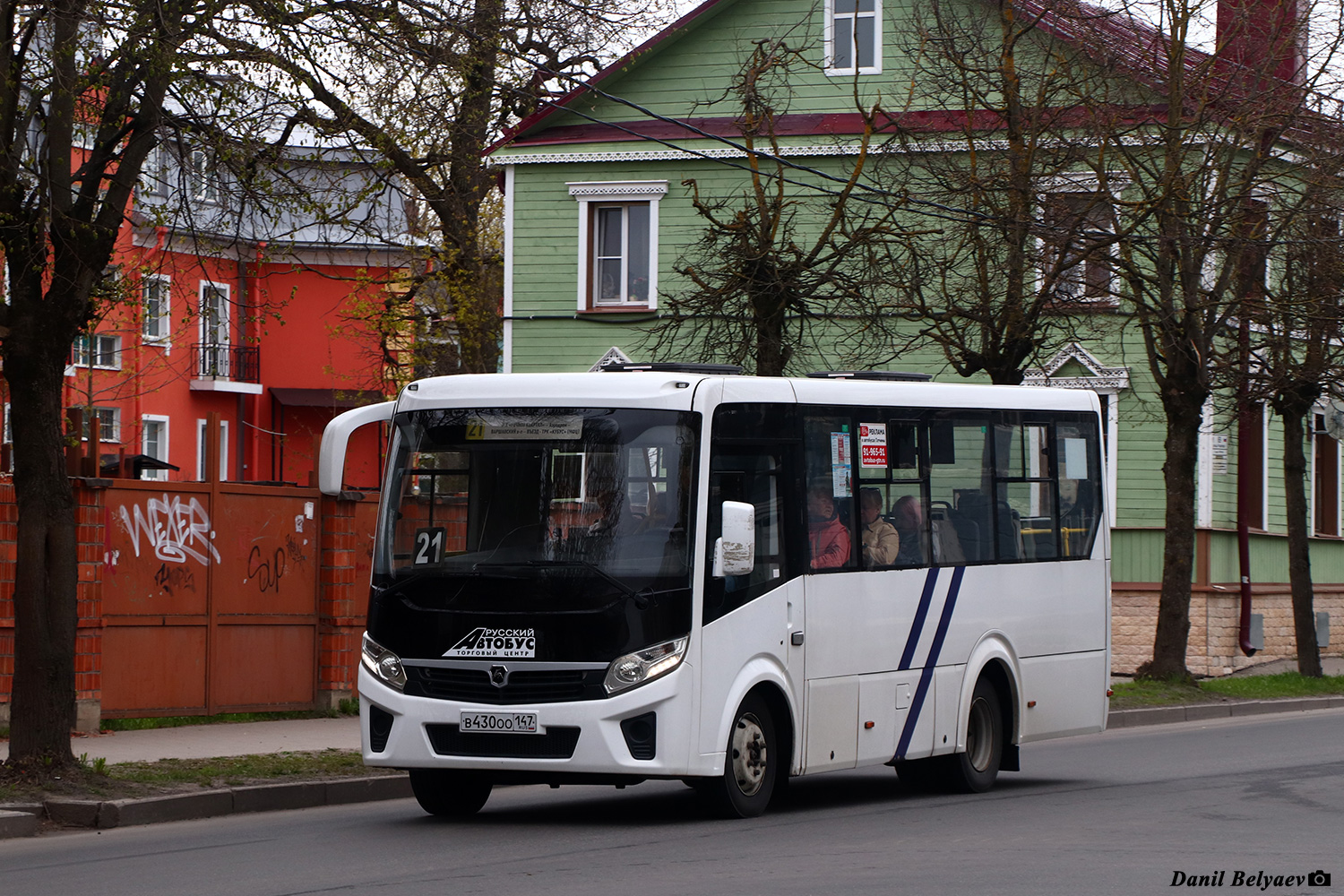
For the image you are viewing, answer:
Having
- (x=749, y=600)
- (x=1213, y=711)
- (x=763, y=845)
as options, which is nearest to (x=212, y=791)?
(x=749, y=600)

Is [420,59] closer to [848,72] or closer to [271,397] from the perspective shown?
[848,72]

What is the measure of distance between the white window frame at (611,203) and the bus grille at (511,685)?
70.7ft

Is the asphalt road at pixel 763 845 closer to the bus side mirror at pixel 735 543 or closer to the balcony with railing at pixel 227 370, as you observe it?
the bus side mirror at pixel 735 543

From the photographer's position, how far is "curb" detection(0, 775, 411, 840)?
1140 centimetres

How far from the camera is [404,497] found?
12.0 metres

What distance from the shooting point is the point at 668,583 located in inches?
441

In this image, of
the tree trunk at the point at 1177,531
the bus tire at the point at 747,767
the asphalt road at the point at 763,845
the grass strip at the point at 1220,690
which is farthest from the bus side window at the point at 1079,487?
the tree trunk at the point at 1177,531

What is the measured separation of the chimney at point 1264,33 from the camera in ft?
73.7

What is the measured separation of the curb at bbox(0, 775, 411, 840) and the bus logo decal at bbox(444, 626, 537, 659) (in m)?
2.15

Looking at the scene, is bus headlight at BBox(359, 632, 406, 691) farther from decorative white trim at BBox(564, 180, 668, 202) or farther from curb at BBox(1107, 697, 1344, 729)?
A: decorative white trim at BBox(564, 180, 668, 202)

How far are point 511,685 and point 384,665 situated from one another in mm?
898

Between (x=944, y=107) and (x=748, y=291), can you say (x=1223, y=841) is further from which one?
(x=944, y=107)

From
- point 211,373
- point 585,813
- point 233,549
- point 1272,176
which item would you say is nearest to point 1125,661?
point 1272,176

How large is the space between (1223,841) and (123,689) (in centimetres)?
945
